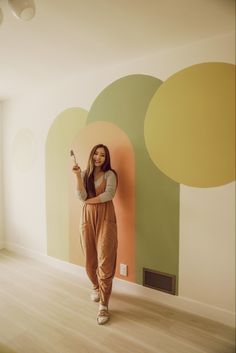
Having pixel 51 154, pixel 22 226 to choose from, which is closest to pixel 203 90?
pixel 51 154

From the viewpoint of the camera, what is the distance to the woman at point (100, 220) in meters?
1.75

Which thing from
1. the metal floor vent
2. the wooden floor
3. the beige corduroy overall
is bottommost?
the wooden floor

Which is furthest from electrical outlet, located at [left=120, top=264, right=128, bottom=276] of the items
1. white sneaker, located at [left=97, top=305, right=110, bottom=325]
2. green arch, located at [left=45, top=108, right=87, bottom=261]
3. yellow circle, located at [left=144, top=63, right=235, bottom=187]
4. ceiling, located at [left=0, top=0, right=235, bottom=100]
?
ceiling, located at [left=0, top=0, right=235, bottom=100]

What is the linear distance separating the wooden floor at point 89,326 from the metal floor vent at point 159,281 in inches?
5.1

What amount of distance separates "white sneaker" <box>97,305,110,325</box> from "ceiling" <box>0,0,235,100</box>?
1776 millimetres

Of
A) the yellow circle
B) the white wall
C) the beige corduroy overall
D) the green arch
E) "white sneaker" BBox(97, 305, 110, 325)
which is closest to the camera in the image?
the yellow circle

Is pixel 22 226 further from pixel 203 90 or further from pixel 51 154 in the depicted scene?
pixel 203 90

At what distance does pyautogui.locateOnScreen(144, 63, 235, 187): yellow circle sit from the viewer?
54.7 inches

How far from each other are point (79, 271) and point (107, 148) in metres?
1.21

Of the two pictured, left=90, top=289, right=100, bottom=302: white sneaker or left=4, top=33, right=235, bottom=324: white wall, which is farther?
left=90, top=289, right=100, bottom=302: white sneaker

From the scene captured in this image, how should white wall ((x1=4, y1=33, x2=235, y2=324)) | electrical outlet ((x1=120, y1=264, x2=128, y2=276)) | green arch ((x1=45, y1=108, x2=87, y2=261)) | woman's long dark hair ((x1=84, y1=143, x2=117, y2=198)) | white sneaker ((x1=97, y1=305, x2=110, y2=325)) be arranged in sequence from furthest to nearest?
green arch ((x1=45, y1=108, x2=87, y2=261)) → electrical outlet ((x1=120, y1=264, x2=128, y2=276)) → woman's long dark hair ((x1=84, y1=143, x2=117, y2=198)) → white sneaker ((x1=97, y1=305, x2=110, y2=325)) → white wall ((x1=4, y1=33, x2=235, y2=324))

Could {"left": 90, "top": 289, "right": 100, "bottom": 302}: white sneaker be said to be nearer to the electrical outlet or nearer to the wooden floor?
the wooden floor

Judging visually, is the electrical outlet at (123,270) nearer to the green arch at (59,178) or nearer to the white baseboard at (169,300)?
the white baseboard at (169,300)

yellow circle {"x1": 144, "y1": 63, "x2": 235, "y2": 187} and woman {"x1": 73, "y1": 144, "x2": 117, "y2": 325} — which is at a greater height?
yellow circle {"x1": 144, "y1": 63, "x2": 235, "y2": 187}
